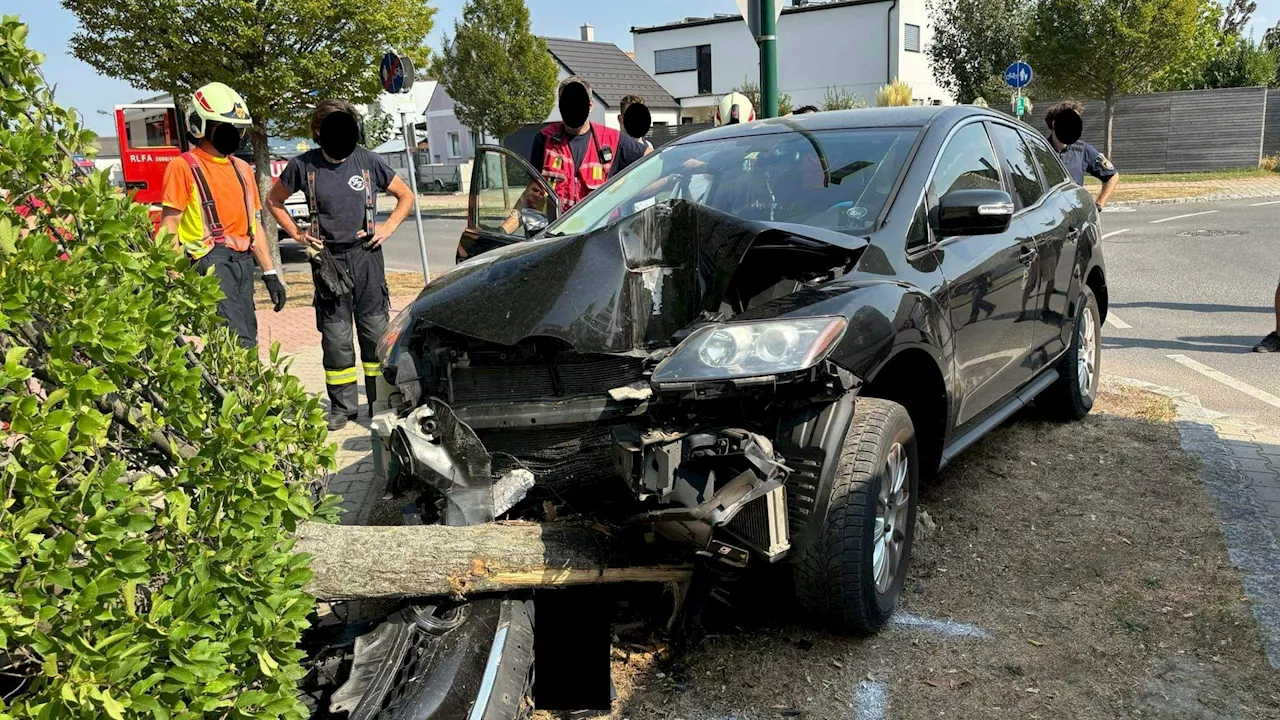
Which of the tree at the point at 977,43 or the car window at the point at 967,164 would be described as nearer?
the car window at the point at 967,164

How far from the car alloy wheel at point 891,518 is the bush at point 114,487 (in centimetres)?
188

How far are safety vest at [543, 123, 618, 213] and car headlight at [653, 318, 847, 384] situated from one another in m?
3.78

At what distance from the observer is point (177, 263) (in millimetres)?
2299

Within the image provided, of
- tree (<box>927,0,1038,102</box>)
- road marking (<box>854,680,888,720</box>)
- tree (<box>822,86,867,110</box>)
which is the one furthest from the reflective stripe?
tree (<box>927,0,1038,102</box>)

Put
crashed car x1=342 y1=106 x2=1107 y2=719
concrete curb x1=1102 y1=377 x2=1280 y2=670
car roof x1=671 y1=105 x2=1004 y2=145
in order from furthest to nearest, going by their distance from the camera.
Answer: car roof x1=671 y1=105 x2=1004 y2=145
concrete curb x1=1102 y1=377 x2=1280 y2=670
crashed car x1=342 y1=106 x2=1107 y2=719

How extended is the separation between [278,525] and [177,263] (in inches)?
28.1

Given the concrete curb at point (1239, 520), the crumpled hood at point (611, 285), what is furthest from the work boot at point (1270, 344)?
the crumpled hood at point (611, 285)

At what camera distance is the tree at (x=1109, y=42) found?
23422 mm

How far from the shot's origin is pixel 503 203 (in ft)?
16.6

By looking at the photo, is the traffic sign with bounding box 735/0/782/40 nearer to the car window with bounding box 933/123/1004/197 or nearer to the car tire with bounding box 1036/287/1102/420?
the car window with bounding box 933/123/1004/197

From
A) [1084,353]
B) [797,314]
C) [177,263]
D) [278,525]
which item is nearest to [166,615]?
[278,525]

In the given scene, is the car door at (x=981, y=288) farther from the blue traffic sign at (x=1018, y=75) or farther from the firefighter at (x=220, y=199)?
the blue traffic sign at (x=1018, y=75)

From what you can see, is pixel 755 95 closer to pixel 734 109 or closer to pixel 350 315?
pixel 734 109

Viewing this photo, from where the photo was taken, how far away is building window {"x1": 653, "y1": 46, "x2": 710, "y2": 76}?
152 feet
